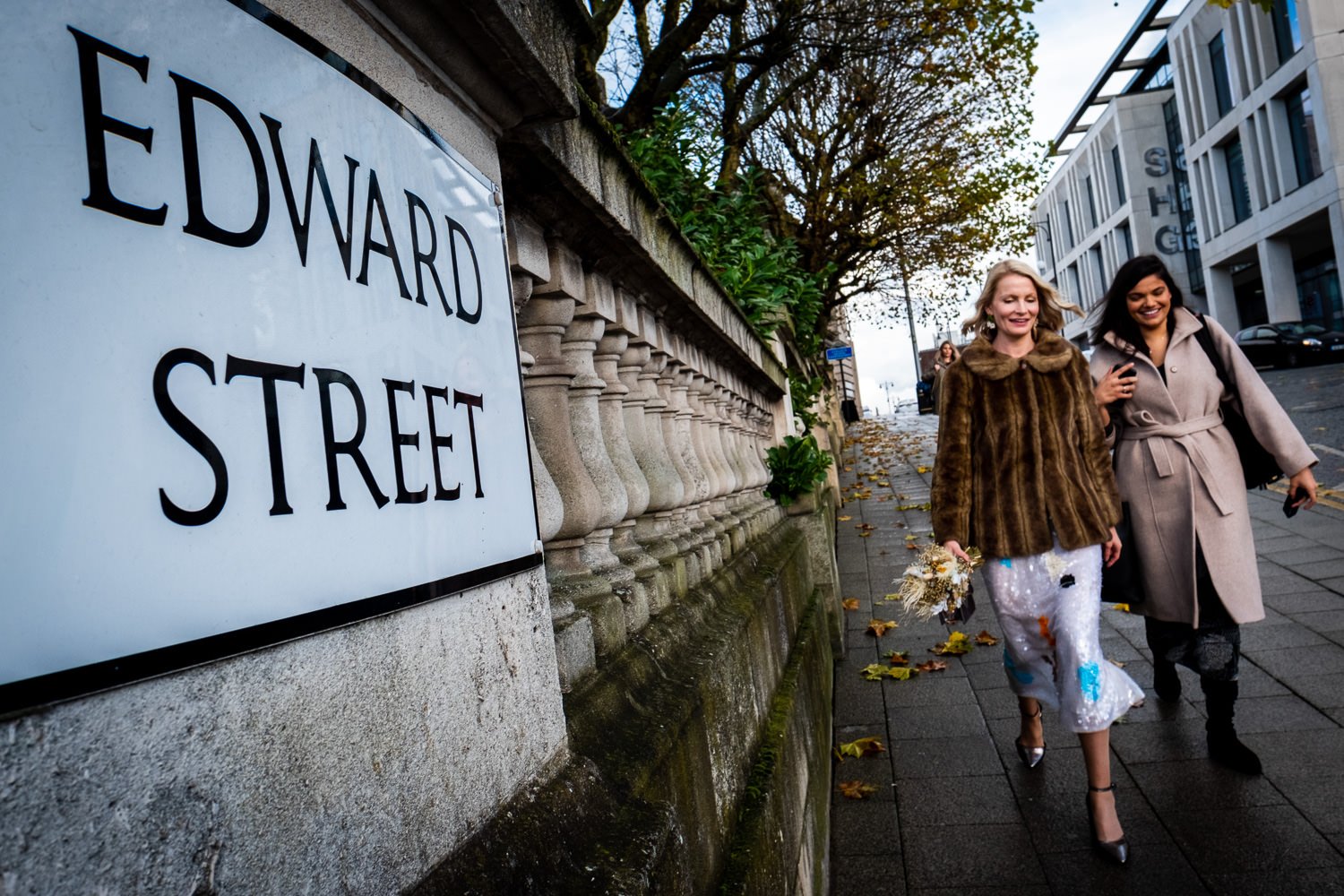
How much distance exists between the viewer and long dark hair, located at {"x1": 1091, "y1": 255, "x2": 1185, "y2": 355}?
3.75 meters

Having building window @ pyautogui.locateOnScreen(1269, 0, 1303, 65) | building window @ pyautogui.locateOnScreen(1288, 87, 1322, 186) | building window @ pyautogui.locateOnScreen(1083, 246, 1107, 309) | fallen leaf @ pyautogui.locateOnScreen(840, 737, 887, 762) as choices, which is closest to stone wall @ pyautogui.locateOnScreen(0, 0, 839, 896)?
fallen leaf @ pyautogui.locateOnScreen(840, 737, 887, 762)

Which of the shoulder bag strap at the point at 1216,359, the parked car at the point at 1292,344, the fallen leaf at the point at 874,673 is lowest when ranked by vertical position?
the fallen leaf at the point at 874,673

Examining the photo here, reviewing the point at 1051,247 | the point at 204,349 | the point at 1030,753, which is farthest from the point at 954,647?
the point at 1051,247

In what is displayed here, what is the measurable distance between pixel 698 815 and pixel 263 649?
1146 mm

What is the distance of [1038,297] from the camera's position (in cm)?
364

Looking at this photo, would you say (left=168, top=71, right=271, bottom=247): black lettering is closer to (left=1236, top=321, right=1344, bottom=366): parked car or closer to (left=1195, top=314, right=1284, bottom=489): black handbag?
(left=1195, top=314, right=1284, bottom=489): black handbag

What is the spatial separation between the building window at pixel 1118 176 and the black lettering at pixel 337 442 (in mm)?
50834

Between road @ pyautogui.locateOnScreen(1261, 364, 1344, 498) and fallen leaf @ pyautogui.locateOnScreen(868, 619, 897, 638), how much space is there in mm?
4625

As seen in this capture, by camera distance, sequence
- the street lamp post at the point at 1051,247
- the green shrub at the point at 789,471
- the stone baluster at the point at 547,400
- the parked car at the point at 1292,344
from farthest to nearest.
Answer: the street lamp post at the point at 1051,247 < the parked car at the point at 1292,344 < the green shrub at the point at 789,471 < the stone baluster at the point at 547,400

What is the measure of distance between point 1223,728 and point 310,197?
3746 millimetres

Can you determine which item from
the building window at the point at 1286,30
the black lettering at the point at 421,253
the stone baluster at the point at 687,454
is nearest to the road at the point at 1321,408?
the stone baluster at the point at 687,454

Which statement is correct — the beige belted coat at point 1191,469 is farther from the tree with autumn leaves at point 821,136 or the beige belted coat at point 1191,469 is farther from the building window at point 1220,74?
the building window at point 1220,74

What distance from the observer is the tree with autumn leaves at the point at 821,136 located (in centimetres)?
642

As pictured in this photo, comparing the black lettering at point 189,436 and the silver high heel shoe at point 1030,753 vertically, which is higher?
the black lettering at point 189,436
